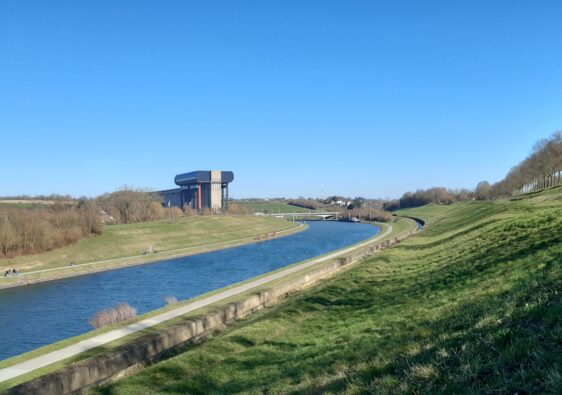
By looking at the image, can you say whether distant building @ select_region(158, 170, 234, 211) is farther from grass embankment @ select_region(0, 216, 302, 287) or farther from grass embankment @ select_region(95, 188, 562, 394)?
grass embankment @ select_region(95, 188, 562, 394)

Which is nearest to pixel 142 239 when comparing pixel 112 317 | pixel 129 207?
pixel 129 207

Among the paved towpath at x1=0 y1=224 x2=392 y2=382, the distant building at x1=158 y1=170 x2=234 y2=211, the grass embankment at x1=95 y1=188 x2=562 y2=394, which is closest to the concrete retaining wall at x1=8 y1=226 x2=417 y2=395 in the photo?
the grass embankment at x1=95 y1=188 x2=562 y2=394

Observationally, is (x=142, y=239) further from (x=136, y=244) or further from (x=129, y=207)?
(x=129, y=207)

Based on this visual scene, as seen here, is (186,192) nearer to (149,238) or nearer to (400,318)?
(149,238)

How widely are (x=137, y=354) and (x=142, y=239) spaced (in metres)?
63.4

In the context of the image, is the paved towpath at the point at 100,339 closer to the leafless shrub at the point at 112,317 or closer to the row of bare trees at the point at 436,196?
the leafless shrub at the point at 112,317

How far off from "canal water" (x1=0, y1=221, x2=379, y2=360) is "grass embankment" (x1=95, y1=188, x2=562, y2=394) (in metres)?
14.6

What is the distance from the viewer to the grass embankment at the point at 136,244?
171 feet

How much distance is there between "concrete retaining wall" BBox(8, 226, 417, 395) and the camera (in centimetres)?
1085

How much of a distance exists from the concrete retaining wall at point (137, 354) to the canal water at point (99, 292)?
11.4 m

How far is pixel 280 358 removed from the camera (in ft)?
35.1

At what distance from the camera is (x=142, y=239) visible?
245 ft

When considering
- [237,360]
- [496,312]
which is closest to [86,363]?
[237,360]

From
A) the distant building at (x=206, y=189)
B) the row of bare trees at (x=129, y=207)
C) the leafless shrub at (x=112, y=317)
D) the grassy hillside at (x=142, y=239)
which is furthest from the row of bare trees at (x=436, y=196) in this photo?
the leafless shrub at (x=112, y=317)
